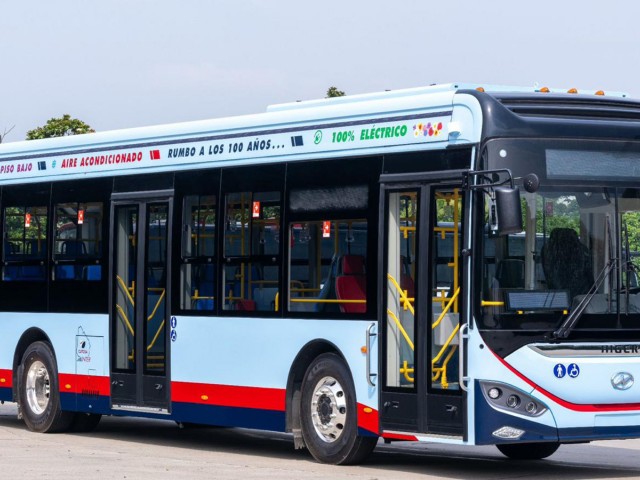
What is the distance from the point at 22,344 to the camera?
19547mm

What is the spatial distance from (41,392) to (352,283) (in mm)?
6103

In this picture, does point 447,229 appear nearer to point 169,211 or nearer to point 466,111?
point 466,111

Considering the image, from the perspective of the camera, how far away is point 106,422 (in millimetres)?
21594

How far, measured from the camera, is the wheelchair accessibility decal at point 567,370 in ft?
42.8

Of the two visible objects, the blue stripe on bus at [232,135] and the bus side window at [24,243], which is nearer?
the blue stripe on bus at [232,135]

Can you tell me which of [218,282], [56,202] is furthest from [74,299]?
[218,282]

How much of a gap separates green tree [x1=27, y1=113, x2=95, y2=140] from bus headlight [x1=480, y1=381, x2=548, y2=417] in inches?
1511

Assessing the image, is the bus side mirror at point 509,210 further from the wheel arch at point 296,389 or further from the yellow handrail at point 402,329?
the wheel arch at point 296,389

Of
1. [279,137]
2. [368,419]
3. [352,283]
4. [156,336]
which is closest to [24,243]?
[156,336]

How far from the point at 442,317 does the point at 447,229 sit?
0.74 meters

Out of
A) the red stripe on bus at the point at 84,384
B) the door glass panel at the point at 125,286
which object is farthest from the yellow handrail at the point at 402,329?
the red stripe on bus at the point at 84,384

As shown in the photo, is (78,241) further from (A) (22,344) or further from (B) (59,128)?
(B) (59,128)

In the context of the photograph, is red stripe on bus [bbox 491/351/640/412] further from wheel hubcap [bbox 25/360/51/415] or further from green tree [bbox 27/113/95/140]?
green tree [bbox 27/113/95/140]

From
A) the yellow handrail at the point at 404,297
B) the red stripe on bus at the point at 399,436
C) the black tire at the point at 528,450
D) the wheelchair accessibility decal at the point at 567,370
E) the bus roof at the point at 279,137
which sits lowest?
the black tire at the point at 528,450
